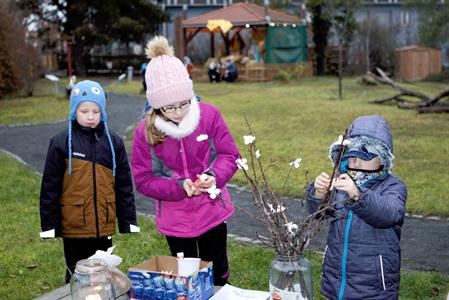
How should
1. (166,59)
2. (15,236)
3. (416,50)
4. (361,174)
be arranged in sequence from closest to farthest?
(361,174)
(166,59)
(15,236)
(416,50)

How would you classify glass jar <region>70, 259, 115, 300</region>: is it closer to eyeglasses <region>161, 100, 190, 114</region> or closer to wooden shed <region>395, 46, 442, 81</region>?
eyeglasses <region>161, 100, 190, 114</region>

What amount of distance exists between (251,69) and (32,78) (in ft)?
33.9

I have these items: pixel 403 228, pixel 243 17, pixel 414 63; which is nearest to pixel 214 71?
pixel 243 17

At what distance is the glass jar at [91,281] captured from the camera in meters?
2.75

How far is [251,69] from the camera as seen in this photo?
31.0 metres

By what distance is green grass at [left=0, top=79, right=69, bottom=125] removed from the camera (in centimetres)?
1677

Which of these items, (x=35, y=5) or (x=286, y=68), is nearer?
(x=286, y=68)

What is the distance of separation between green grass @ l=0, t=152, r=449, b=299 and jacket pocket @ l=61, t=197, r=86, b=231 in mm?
904

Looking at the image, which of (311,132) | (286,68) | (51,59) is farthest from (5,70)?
(51,59)

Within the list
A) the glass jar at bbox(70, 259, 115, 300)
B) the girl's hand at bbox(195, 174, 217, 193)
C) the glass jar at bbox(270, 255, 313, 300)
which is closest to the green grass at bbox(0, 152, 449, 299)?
the girl's hand at bbox(195, 174, 217, 193)

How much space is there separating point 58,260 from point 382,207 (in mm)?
3462

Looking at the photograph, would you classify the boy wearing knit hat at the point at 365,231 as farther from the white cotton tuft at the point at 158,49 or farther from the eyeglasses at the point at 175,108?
the white cotton tuft at the point at 158,49

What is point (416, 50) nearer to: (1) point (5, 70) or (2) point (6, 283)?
(1) point (5, 70)

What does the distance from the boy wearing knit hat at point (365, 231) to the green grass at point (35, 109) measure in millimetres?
13717
